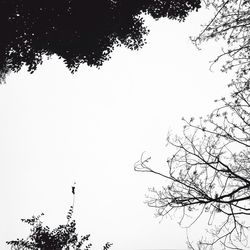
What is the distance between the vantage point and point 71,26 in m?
7.85

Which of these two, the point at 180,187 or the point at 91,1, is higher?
the point at 91,1

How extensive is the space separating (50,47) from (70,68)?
96cm

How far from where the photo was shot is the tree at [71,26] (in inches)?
286

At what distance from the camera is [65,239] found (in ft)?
28.9

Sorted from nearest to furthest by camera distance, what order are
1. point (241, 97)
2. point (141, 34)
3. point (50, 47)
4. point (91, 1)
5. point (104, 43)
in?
point (241, 97)
point (91, 1)
point (50, 47)
point (104, 43)
point (141, 34)

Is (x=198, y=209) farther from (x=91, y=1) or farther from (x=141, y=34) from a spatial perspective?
(x=141, y=34)

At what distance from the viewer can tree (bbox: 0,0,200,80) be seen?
727 centimetres

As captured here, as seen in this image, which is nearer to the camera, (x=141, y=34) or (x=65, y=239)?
(x=65, y=239)

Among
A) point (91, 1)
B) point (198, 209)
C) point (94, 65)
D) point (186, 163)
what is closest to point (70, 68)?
point (94, 65)

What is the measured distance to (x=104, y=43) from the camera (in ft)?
29.2

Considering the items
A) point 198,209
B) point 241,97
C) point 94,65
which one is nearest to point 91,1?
point 94,65

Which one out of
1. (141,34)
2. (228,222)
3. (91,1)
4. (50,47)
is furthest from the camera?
(141,34)

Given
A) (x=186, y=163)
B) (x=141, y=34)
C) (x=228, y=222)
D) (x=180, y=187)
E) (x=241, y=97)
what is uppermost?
(x=141, y=34)

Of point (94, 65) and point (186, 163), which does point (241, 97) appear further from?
point (94, 65)
